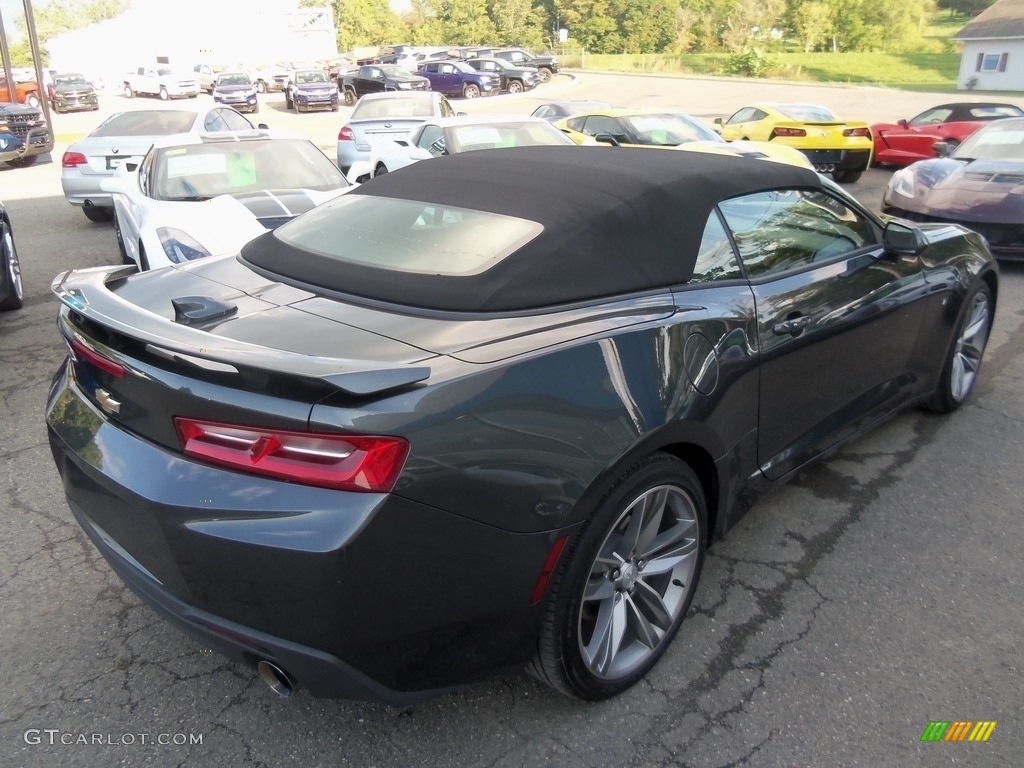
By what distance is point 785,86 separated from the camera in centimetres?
3959

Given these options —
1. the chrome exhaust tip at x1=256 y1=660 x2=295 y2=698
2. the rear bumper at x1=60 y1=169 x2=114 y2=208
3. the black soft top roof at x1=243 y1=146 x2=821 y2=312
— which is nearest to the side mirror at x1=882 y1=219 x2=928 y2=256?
the black soft top roof at x1=243 y1=146 x2=821 y2=312

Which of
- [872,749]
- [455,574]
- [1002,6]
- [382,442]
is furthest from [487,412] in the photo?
[1002,6]

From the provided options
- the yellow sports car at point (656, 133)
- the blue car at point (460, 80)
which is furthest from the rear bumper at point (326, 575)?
the blue car at point (460, 80)

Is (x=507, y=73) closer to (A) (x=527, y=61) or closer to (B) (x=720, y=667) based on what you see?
(A) (x=527, y=61)

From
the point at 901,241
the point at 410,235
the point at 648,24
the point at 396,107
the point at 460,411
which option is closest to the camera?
the point at 460,411

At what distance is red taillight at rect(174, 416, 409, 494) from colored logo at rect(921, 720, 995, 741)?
5.79 feet

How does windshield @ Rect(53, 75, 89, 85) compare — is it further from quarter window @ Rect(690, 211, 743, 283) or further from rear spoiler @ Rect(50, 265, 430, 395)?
quarter window @ Rect(690, 211, 743, 283)

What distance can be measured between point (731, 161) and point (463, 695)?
7.32 feet

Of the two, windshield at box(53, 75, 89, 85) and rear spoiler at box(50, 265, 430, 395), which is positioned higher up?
rear spoiler at box(50, 265, 430, 395)

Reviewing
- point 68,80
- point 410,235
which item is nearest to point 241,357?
point 410,235

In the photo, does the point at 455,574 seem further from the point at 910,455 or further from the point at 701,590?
the point at 910,455

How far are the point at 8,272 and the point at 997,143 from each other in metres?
9.68

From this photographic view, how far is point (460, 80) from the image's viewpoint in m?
34.8

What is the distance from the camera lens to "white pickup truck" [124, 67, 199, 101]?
3909 cm
